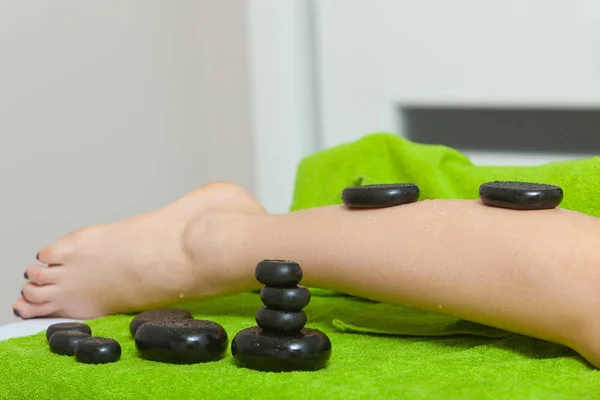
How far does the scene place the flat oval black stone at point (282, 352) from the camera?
0.55 m

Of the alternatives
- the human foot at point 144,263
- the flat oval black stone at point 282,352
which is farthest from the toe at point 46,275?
the flat oval black stone at point 282,352

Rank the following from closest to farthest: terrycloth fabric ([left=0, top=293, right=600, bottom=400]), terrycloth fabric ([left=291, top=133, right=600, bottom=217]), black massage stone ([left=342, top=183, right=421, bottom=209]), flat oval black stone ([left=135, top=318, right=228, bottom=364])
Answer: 1. terrycloth fabric ([left=0, top=293, right=600, bottom=400])
2. flat oval black stone ([left=135, top=318, right=228, bottom=364])
3. black massage stone ([left=342, top=183, right=421, bottom=209])
4. terrycloth fabric ([left=291, top=133, right=600, bottom=217])

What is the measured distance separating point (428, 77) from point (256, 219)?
0.77 meters

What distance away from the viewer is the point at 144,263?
0.82m

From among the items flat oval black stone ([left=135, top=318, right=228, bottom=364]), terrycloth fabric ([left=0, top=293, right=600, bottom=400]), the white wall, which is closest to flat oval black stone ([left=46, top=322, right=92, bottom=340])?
terrycloth fabric ([left=0, top=293, right=600, bottom=400])

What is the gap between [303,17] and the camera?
5.20 ft

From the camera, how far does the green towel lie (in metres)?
0.49

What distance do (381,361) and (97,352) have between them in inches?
8.3

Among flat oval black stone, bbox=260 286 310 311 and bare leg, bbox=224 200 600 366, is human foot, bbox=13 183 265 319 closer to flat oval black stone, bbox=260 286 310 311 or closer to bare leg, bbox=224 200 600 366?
bare leg, bbox=224 200 600 366

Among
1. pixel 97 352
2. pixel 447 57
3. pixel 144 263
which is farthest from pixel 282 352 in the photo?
pixel 447 57

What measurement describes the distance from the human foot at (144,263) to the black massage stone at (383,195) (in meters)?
0.15

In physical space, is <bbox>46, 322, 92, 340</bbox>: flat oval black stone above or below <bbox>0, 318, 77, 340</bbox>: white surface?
above

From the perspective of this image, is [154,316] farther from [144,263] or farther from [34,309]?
[34,309]

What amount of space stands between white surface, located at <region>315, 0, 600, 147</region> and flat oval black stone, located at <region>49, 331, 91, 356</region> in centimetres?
97
